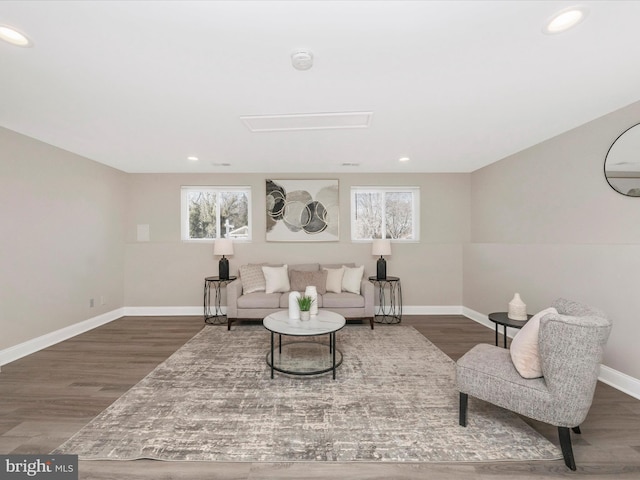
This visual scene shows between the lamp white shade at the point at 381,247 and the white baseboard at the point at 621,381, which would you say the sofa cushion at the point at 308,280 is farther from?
the white baseboard at the point at 621,381

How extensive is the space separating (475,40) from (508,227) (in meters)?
3.03

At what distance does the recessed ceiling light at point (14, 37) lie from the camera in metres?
1.55

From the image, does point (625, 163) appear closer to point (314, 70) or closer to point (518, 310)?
point (518, 310)

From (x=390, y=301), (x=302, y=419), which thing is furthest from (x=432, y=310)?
(x=302, y=419)

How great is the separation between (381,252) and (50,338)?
14.9 ft

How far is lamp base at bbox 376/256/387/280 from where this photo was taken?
456 cm

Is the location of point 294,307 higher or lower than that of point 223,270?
lower

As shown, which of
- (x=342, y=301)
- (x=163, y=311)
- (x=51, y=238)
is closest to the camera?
(x=51, y=238)

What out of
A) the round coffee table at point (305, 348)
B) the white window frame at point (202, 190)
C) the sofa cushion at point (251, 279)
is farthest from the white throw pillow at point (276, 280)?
the round coffee table at point (305, 348)

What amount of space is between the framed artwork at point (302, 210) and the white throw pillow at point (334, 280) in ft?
2.23

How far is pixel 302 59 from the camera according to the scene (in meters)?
1.77

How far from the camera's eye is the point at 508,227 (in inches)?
155

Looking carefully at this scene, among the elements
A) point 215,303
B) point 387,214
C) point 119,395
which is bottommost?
point 119,395

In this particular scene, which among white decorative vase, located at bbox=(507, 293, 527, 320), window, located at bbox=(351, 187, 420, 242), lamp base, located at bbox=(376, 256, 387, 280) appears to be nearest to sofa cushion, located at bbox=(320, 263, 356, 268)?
lamp base, located at bbox=(376, 256, 387, 280)
